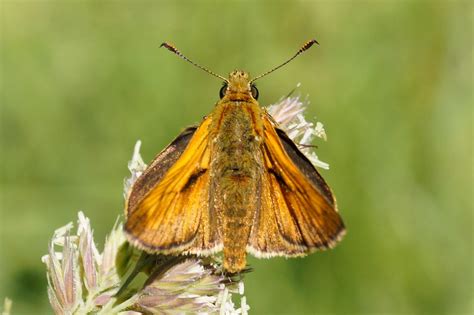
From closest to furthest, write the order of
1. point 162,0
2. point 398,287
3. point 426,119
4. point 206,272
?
point 206,272, point 398,287, point 426,119, point 162,0

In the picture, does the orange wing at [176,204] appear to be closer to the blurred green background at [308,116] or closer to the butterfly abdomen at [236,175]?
the butterfly abdomen at [236,175]

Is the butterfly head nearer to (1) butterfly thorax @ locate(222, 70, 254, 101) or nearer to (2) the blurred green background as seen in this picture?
(1) butterfly thorax @ locate(222, 70, 254, 101)

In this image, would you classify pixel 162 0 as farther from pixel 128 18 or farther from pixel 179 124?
pixel 179 124

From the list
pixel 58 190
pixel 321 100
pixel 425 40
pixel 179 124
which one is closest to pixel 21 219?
pixel 58 190

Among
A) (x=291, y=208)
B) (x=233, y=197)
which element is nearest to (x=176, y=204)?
(x=233, y=197)

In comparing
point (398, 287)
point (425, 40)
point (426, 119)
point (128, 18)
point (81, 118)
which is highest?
point (128, 18)

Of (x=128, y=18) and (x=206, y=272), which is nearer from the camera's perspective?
(x=206, y=272)

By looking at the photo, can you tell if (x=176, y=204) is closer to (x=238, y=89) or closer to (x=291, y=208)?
(x=291, y=208)
